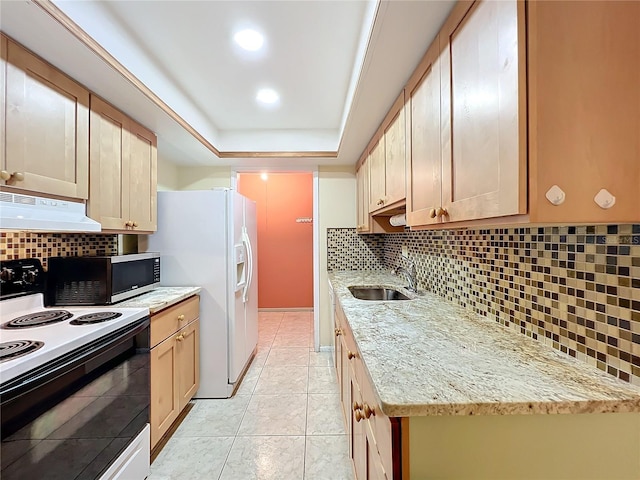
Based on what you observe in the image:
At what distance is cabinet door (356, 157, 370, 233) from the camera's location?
279cm

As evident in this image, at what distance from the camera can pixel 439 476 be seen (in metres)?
0.75

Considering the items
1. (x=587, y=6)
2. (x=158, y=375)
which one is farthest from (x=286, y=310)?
(x=587, y=6)

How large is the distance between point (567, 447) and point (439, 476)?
328mm

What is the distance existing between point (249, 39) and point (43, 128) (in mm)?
1101

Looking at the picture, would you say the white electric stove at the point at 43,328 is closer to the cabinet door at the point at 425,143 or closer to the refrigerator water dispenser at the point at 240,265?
the refrigerator water dispenser at the point at 240,265

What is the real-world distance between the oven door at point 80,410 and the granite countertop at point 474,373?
112 cm

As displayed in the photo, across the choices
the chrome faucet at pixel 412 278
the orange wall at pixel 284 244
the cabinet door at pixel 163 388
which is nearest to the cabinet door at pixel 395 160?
the chrome faucet at pixel 412 278

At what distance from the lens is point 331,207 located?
3.51m

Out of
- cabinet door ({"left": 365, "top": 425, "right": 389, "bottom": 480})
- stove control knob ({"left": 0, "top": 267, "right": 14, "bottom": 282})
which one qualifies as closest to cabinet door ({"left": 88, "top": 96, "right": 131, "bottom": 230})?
stove control knob ({"left": 0, "top": 267, "right": 14, "bottom": 282})

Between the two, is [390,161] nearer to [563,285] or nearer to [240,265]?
[563,285]

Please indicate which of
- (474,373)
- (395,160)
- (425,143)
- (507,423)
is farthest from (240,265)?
(507,423)

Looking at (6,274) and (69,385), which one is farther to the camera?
(6,274)

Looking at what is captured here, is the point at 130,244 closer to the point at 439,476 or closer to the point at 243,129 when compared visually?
the point at 243,129

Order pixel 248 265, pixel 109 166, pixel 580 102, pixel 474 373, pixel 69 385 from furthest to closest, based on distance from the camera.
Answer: pixel 248 265 → pixel 109 166 → pixel 69 385 → pixel 474 373 → pixel 580 102
